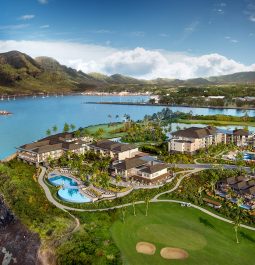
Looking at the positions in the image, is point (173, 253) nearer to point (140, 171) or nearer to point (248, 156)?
point (140, 171)

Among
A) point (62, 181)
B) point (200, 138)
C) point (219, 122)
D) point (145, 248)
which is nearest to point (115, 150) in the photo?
point (62, 181)

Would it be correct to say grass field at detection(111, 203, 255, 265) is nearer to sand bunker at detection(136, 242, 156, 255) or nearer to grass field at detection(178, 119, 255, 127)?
sand bunker at detection(136, 242, 156, 255)

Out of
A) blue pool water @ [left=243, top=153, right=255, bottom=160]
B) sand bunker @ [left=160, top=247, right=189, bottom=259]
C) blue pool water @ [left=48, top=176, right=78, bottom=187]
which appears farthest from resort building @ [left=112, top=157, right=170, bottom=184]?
blue pool water @ [left=243, top=153, right=255, bottom=160]

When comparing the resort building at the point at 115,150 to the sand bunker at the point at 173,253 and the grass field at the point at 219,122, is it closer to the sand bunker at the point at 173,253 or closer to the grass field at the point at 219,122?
the sand bunker at the point at 173,253

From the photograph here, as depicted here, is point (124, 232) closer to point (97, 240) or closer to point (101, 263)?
point (97, 240)

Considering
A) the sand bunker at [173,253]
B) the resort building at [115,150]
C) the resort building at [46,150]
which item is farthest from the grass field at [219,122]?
the sand bunker at [173,253]

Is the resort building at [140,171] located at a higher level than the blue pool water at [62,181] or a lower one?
higher
